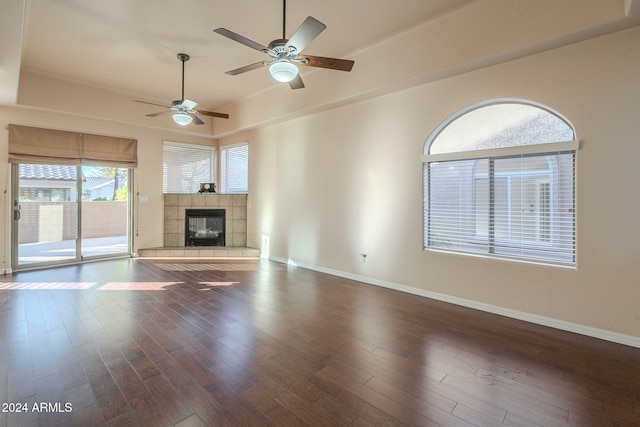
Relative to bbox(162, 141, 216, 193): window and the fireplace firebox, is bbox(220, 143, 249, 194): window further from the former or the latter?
the fireplace firebox

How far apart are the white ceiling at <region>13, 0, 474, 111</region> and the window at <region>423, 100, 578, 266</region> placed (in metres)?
1.33

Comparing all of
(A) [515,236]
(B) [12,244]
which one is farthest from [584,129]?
(B) [12,244]

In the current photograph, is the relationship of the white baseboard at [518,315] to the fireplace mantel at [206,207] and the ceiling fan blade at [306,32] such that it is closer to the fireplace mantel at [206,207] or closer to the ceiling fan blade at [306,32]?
the ceiling fan blade at [306,32]

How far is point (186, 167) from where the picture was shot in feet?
23.2

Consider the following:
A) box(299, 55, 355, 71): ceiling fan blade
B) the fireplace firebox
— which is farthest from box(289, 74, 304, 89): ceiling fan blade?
the fireplace firebox

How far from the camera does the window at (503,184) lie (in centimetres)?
304

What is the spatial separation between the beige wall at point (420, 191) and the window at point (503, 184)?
131mm

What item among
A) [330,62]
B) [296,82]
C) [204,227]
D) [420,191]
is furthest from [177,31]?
[204,227]

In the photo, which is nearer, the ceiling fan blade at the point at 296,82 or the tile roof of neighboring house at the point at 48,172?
the ceiling fan blade at the point at 296,82

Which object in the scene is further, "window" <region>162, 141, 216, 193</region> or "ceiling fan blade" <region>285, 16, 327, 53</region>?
"window" <region>162, 141, 216, 193</region>

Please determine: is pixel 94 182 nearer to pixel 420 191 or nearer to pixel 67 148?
pixel 67 148

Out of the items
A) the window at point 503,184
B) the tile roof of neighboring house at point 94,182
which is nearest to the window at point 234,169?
the tile roof of neighboring house at point 94,182

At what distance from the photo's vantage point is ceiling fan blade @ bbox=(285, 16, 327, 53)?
2.33m

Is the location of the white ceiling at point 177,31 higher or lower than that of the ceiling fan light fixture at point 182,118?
higher
